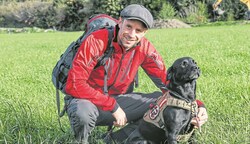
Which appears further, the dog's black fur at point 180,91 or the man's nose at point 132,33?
the man's nose at point 132,33

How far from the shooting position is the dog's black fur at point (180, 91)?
3.65 metres

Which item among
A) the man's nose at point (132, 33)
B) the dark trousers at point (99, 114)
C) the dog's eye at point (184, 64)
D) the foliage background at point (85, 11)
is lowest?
the foliage background at point (85, 11)

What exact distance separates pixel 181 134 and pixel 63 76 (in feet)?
4.07

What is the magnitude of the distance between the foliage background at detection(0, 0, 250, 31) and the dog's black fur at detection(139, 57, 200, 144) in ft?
167

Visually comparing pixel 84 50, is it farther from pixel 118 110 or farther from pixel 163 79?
pixel 163 79

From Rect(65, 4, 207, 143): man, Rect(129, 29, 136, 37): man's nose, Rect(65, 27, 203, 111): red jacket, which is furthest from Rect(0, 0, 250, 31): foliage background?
Rect(129, 29, 136, 37): man's nose

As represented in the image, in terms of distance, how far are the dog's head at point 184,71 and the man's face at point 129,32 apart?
18.5 inches

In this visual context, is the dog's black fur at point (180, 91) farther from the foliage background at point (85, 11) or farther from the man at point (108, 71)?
the foliage background at point (85, 11)

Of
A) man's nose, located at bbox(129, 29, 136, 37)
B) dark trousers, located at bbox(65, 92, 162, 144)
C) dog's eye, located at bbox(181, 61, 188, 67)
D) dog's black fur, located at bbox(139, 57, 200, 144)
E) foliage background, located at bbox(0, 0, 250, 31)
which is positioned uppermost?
man's nose, located at bbox(129, 29, 136, 37)

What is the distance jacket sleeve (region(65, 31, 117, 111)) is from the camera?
392 cm

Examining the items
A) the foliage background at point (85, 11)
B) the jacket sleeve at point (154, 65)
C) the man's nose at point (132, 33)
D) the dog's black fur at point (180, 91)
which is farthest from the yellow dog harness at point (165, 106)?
the foliage background at point (85, 11)

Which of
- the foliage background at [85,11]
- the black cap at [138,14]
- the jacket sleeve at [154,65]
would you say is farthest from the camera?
the foliage background at [85,11]

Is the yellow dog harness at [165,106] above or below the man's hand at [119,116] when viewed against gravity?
above

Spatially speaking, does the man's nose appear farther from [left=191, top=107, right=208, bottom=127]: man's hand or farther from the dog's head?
[left=191, top=107, right=208, bottom=127]: man's hand
